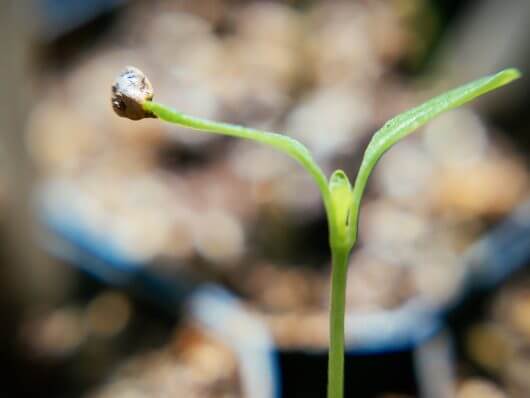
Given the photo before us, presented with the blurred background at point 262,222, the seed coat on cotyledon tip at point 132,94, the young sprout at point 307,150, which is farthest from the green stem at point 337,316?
the blurred background at point 262,222

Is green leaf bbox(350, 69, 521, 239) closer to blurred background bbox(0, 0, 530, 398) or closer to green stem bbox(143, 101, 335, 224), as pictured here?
green stem bbox(143, 101, 335, 224)

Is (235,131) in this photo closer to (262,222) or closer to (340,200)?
(340,200)

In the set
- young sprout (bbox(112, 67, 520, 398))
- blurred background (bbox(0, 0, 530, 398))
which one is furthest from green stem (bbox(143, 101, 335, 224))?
blurred background (bbox(0, 0, 530, 398))

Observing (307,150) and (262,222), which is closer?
(307,150)

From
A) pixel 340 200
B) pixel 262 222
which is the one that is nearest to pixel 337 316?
pixel 340 200

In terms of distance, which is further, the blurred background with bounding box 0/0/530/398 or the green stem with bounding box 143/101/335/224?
the blurred background with bounding box 0/0/530/398

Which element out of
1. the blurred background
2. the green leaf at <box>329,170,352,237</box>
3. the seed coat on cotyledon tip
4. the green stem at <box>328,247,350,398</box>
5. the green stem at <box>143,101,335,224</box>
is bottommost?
the green stem at <box>328,247,350,398</box>
